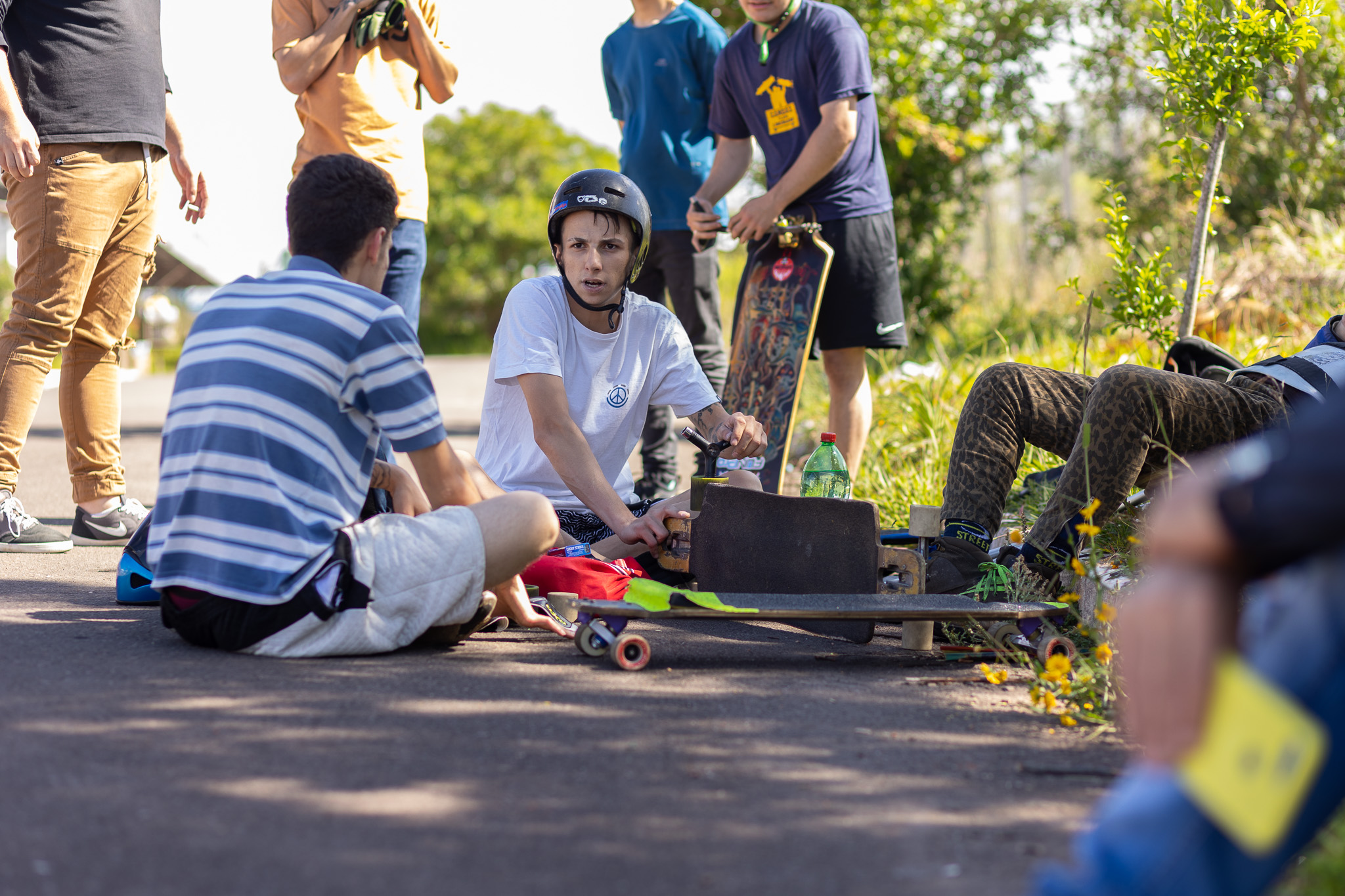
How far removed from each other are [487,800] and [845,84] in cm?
401

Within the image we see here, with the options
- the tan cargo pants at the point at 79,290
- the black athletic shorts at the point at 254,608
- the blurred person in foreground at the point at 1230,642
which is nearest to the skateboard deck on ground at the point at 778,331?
the black athletic shorts at the point at 254,608

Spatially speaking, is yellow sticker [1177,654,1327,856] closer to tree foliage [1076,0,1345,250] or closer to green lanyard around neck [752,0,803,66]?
green lanyard around neck [752,0,803,66]

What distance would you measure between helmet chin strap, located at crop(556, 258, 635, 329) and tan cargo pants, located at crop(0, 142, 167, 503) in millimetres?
1829

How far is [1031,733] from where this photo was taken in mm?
2830

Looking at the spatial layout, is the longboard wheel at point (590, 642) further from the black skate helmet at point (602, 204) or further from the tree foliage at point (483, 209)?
the tree foliage at point (483, 209)

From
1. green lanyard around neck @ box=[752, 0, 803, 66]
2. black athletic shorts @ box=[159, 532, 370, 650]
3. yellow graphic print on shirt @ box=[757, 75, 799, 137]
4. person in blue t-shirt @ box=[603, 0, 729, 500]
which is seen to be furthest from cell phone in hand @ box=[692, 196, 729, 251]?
black athletic shorts @ box=[159, 532, 370, 650]

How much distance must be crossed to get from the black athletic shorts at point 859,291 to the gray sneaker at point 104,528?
3111mm

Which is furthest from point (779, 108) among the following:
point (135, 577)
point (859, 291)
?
point (135, 577)

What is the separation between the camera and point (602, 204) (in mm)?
4383

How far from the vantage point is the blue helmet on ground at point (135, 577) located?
3877 millimetres

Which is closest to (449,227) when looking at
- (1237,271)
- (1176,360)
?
(1237,271)

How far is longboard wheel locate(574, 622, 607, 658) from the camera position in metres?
3.43

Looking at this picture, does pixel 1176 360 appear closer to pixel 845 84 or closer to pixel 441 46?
pixel 845 84

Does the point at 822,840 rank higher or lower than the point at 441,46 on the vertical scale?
lower
